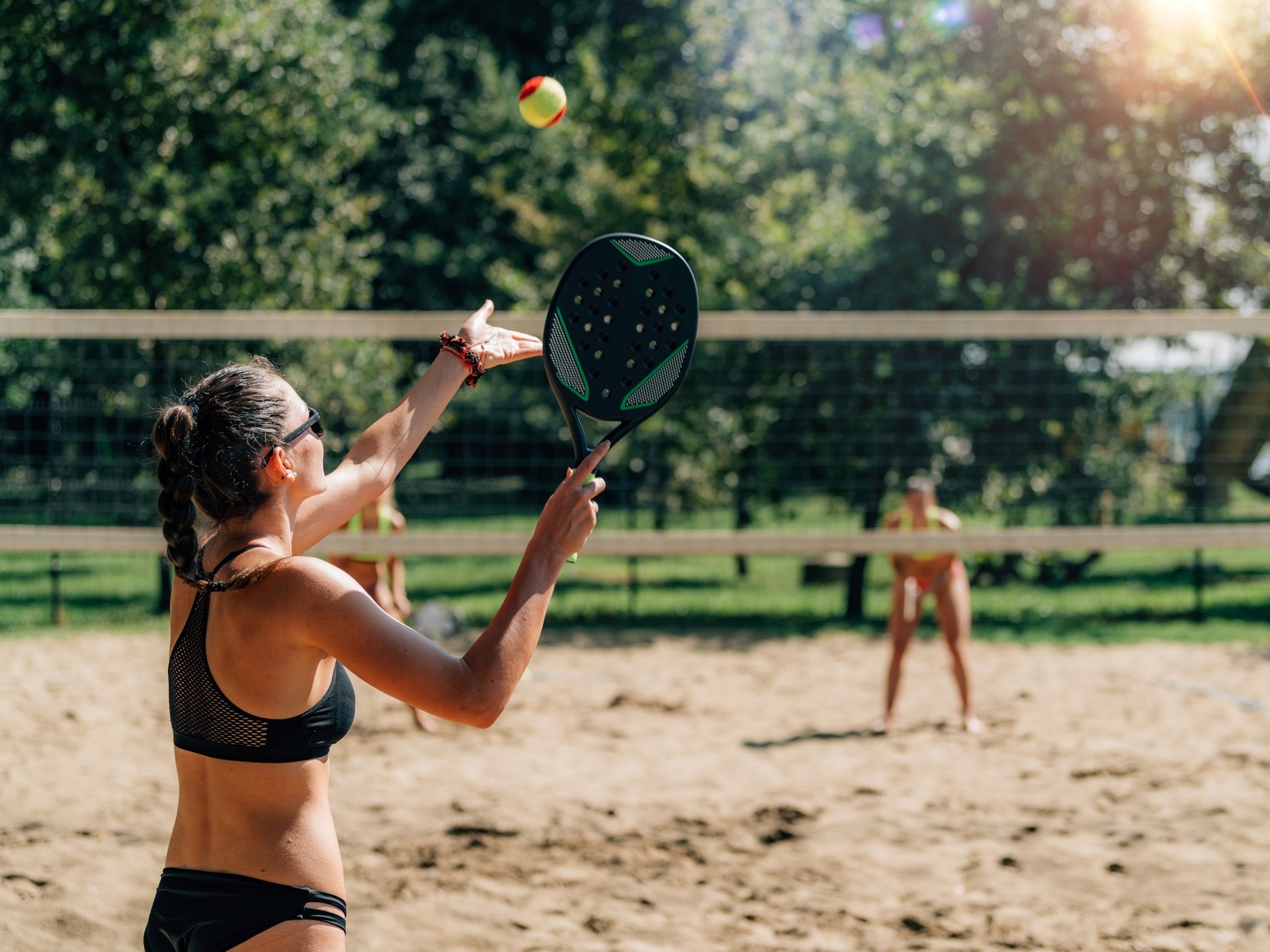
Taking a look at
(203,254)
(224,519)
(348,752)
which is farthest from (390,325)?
(203,254)

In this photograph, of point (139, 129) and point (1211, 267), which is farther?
point (1211, 267)

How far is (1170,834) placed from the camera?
185 inches

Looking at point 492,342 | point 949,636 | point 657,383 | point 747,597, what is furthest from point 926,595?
point 747,597

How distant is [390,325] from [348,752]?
2.43 meters

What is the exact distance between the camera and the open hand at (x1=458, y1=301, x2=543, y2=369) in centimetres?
247

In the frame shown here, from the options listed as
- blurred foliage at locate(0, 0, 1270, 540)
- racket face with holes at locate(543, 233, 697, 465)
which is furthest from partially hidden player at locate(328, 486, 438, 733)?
racket face with holes at locate(543, 233, 697, 465)

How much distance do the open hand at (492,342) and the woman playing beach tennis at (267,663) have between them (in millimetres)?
585

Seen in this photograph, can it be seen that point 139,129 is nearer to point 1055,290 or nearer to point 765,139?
point 765,139

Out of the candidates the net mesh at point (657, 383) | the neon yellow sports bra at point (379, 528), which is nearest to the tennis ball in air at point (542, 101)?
the net mesh at point (657, 383)

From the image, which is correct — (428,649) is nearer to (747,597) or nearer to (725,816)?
(725,816)

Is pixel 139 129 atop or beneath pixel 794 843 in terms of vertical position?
atop

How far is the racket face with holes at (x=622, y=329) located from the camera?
2.18 m

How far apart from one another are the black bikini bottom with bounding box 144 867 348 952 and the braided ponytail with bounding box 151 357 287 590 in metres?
0.51

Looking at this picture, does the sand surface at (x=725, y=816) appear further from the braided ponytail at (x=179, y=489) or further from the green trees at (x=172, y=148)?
the green trees at (x=172, y=148)
